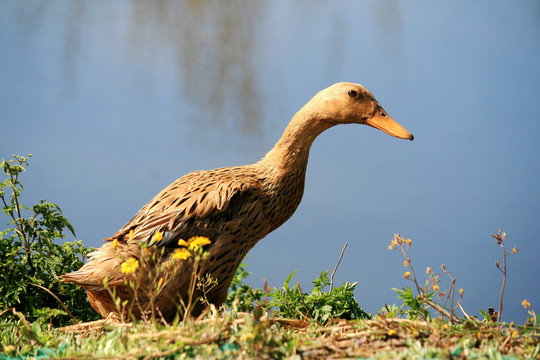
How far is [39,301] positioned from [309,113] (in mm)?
2857

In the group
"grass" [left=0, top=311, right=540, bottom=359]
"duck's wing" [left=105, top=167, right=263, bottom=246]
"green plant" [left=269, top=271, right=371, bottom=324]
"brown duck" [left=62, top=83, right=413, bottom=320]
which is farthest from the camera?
"green plant" [left=269, top=271, right=371, bottom=324]

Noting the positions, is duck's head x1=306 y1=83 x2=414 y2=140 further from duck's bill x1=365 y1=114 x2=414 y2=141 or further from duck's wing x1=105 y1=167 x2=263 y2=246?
duck's wing x1=105 y1=167 x2=263 y2=246

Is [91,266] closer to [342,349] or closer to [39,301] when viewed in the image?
[39,301]

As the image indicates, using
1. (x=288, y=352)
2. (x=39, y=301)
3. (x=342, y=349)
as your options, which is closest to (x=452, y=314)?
(x=342, y=349)

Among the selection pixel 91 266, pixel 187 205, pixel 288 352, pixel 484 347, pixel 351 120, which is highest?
pixel 351 120

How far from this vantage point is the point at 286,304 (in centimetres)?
455

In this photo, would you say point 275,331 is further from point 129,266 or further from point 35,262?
point 35,262

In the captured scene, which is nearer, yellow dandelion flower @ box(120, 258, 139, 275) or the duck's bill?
yellow dandelion flower @ box(120, 258, 139, 275)

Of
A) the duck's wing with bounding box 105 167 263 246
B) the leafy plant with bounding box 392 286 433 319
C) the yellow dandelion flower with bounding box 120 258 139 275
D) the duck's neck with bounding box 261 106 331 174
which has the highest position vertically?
the duck's neck with bounding box 261 106 331 174

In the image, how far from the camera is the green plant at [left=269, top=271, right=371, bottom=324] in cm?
454

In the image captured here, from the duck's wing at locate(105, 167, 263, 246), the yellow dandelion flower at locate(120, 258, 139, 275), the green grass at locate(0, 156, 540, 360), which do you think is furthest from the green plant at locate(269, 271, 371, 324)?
the yellow dandelion flower at locate(120, 258, 139, 275)

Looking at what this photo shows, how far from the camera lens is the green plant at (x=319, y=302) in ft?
14.9

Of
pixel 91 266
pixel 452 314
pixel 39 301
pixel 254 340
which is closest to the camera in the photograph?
pixel 254 340

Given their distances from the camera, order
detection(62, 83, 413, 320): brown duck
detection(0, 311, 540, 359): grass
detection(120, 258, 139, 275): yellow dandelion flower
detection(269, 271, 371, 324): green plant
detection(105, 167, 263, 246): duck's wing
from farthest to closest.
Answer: detection(269, 271, 371, 324): green plant, detection(105, 167, 263, 246): duck's wing, detection(62, 83, 413, 320): brown duck, detection(120, 258, 139, 275): yellow dandelion flower, detection(0, 311, 540, 359): grass
